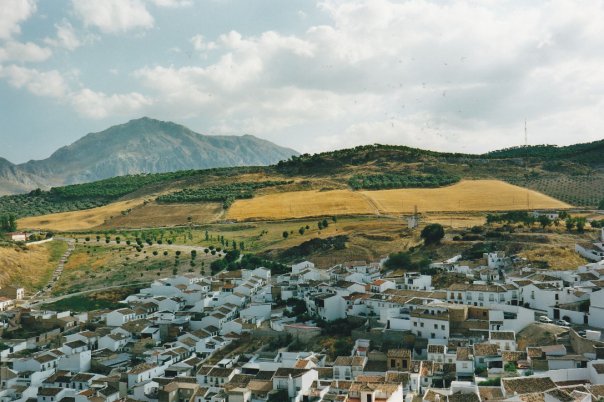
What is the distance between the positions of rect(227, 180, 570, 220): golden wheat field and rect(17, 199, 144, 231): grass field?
71.3ft

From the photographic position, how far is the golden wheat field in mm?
78875

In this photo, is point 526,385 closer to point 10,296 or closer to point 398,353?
point 398,353

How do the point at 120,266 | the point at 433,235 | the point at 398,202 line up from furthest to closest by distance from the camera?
the point at 398,202 < the point at 120,266 < the point at 433,235

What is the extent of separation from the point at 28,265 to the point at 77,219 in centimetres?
3468

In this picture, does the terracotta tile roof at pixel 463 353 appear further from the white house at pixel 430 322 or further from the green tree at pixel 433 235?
the green tree at pixel 433 235

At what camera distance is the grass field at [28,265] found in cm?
5877

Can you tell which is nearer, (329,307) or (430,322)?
(430,322)

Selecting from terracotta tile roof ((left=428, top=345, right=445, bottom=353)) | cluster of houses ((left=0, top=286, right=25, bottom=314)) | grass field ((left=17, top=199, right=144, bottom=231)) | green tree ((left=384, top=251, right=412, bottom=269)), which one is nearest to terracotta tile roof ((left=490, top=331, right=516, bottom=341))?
terracotta tile roof ((left=428, top=345, right=445, bottom=353))

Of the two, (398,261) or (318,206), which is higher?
(318,206)

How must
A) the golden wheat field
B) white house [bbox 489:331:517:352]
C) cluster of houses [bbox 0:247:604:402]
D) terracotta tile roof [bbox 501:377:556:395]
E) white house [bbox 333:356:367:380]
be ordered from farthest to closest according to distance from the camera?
the golden wheat field, white house [bbox 489:331:517:352], white house [bbox 333:356:367:380], cluster of houses [bbox 0:247:604:402], terracotta tile roof [bbox 501:377:556:395]

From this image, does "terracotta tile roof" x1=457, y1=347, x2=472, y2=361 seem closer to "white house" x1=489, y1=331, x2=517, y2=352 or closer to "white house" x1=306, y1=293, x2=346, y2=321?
"white house" x1=489, y1=331, x2=517, y2=352

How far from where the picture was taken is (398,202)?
276ft

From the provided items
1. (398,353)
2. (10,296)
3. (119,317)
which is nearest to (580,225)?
(398,353)

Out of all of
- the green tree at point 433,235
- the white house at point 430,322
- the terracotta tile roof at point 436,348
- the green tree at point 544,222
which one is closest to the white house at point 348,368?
the terracotta tile roof at point 436,348
